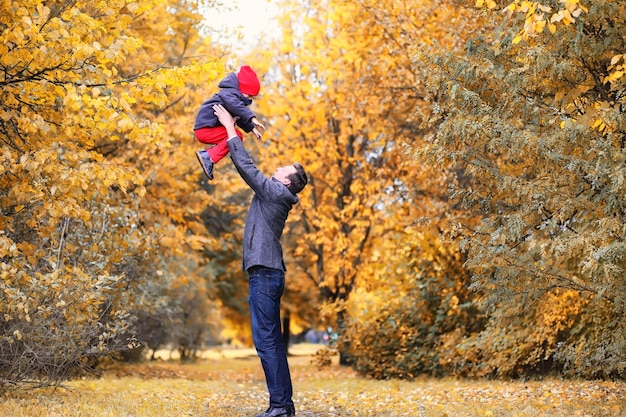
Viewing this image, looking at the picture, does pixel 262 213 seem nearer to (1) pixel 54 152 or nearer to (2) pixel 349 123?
(1) pixel 54 152

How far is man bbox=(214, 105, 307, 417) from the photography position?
19.1ft

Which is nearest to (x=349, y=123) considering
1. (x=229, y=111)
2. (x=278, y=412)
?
(x=229, y=111)

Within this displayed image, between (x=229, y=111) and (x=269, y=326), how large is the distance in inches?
70.4

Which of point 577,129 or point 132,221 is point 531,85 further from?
point 132,221

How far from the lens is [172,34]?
46.6ft

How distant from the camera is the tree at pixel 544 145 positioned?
6.02 m

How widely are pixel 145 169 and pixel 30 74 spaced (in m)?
6.69

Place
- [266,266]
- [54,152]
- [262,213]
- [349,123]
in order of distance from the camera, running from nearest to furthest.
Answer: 1. [266,266]
2. [262,213]
3. [54,152]
4. [349,123]

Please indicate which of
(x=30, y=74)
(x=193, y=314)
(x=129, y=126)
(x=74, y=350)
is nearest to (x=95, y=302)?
(x=74, y=350)

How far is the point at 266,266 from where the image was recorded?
5781 mm

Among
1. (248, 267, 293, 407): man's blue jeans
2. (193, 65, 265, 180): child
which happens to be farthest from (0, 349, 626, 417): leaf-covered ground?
(193, 65, 265, 180): child

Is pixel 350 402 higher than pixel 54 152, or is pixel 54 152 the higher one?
pixel 54 152

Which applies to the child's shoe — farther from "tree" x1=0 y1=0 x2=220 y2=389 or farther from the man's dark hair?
"tree" x1=0 y1=0 x2=220 y2=389

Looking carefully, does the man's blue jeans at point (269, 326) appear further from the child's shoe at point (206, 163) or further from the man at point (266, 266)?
the child's shoe at point (206, 163)
